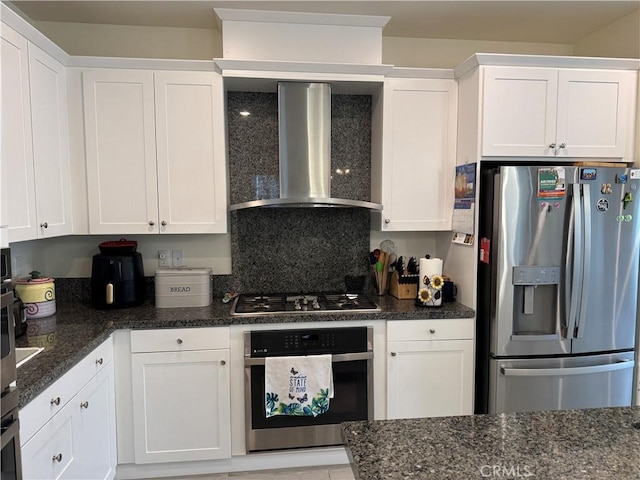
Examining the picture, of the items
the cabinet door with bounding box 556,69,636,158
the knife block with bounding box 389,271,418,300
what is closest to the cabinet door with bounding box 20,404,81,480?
the knife block with bounding box 389,271,418,300

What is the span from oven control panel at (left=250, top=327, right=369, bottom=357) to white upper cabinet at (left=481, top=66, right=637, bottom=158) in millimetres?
1311

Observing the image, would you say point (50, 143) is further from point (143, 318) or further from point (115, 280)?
point (143, 318)

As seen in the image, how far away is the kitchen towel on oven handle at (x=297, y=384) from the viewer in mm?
2273

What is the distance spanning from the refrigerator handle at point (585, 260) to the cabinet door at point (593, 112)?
32cm

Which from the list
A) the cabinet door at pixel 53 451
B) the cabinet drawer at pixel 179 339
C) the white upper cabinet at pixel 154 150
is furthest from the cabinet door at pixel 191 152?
the cabinet door at pixel 53 451

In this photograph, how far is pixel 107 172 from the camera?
2443mm

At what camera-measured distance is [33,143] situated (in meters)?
2.01

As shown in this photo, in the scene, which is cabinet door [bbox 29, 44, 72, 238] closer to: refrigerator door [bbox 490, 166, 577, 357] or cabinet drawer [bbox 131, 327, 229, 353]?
cabinet drawer [bbox 131, 327, 229, 353]

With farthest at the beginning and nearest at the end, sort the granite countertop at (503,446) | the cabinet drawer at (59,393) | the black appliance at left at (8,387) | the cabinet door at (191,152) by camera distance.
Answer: the cabinet door at (191,152) < the cabinet drawer at (59,393) < the black appliance at left at (8,387) < the granite countertop at (503,446)

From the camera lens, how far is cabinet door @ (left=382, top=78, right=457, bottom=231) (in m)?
2.61

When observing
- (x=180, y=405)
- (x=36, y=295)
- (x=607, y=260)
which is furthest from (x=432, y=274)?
(x=36, y=295)

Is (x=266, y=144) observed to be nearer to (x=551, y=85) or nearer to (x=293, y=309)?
(x=293, y=309)

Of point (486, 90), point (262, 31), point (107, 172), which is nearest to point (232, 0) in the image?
point (262, 31)

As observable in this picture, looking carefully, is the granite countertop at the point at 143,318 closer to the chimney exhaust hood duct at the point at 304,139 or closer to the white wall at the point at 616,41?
the chimney exhaust hood duct at the point at 304,139
